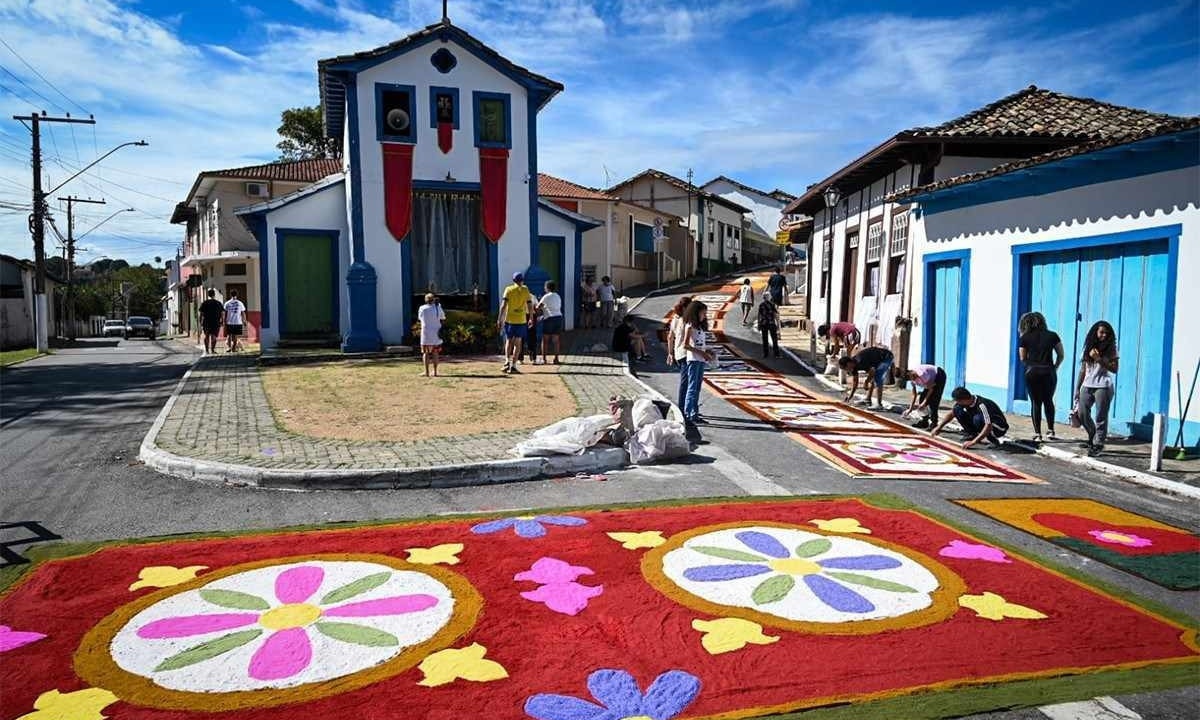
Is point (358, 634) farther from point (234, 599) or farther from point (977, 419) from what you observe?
point (977, 419)

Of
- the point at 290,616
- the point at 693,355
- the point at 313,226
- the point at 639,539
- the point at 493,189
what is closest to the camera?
the point at 290,616

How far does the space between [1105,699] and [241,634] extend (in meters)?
3.81

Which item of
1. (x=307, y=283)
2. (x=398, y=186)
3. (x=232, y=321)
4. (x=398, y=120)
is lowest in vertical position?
(x=232, y=321)

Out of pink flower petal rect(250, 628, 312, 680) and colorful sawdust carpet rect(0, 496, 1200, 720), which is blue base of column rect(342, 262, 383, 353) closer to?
colorful sawdust carpet rect(0, 496, 1200, 720)

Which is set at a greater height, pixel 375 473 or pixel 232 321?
pixel 232 321

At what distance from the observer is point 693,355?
32.7ft

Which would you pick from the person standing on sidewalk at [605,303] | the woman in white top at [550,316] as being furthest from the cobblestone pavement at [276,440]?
the person standing on sidewalk at [605,303]

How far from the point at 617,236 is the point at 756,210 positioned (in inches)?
906

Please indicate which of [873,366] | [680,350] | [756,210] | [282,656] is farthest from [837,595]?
[756,210]

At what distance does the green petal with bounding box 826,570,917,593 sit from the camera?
4438 mm

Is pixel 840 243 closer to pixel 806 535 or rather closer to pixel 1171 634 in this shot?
pixel 806 535

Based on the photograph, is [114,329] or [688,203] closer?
[688,203]

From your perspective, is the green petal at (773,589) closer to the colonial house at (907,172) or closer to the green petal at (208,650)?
the green petal at (208,650)

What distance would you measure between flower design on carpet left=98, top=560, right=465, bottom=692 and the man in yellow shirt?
29.7 feet
